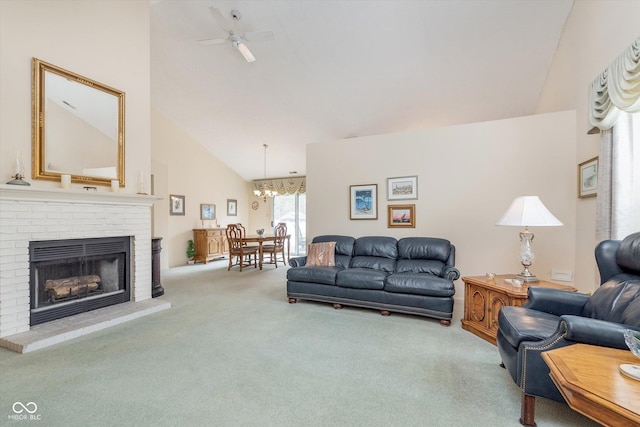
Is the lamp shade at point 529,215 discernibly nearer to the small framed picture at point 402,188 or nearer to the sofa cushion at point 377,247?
the sofa cushion at point 377,247

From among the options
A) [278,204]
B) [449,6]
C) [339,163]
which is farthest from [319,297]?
[278,204]

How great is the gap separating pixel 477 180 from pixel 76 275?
17.6 feet

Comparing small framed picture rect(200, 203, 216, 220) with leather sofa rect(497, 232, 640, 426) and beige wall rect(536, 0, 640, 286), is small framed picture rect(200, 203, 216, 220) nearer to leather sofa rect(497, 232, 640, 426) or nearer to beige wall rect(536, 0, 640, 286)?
leather sofa rect(497, 232, 640, 426)

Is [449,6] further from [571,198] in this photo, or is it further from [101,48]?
[101,48]

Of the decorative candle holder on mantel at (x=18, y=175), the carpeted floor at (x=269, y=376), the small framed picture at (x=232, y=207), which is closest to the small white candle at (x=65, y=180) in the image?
the decorative candle holder on mantel at (x=18, y=175)

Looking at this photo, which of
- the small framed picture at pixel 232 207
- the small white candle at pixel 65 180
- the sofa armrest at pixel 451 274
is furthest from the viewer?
the small framed picture at pixel 232 207

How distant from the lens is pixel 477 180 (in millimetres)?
4094

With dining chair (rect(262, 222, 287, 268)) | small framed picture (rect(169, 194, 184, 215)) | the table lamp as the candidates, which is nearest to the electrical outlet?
the table lamp

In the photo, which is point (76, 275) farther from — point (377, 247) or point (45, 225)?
point (377, 247)

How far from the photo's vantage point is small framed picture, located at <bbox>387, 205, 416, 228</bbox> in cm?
446

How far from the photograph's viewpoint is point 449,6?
11.7 feet

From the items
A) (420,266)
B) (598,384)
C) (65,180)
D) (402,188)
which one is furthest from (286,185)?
(598,384)

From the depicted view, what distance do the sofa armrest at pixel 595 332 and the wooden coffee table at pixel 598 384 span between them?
6 cm

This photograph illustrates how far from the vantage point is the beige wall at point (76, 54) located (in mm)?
2787
